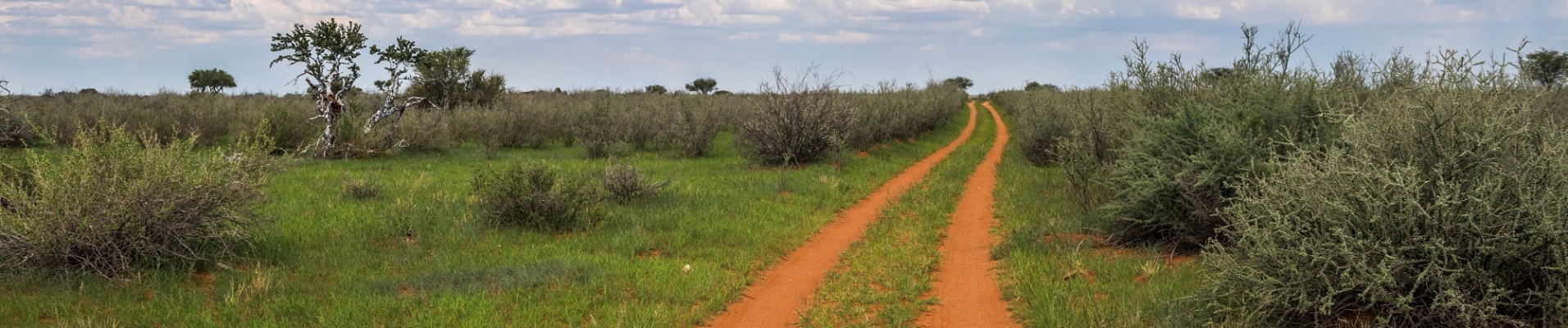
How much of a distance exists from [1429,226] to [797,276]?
427 centimetres

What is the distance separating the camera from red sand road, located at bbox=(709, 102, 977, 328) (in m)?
5.72

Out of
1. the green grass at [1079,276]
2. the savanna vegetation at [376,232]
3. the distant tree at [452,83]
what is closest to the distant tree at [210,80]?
the distant tree at [452,83]

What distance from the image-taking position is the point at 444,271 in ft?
20.8

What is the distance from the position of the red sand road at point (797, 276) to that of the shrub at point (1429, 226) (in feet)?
9.31

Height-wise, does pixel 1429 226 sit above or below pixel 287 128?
below

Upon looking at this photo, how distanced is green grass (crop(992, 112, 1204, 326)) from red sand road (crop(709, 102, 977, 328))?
1.53 meters

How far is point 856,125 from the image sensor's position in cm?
1839

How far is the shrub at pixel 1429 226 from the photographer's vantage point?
3.81 meters

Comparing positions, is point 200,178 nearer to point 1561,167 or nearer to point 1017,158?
point 1561,167

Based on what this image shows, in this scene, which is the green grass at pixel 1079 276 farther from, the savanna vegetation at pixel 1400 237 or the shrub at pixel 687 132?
the shrub at pixel 687 132

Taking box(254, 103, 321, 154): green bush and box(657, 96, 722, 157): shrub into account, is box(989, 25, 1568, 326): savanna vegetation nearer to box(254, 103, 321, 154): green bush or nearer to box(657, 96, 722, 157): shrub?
box(657, 96, 722, 157): shrub

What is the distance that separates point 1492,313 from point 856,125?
14.8m

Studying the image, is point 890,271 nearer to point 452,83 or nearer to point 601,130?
point 601,130

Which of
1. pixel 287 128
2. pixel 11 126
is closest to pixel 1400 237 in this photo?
pixel 287 128
